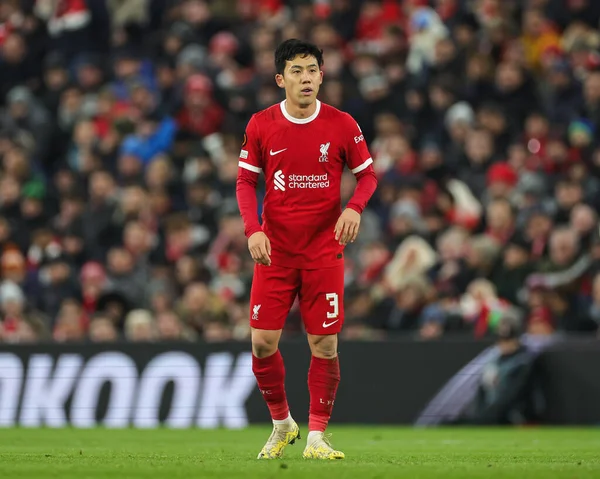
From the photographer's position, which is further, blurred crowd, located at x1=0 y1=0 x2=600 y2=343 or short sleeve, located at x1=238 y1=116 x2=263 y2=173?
blurred crowd, located at x1=0 y1=0 x2=600 y2=343

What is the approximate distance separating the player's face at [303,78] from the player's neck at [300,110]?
0.06 meters

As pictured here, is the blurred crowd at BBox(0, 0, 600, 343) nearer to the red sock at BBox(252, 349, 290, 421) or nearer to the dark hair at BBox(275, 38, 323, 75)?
the red sock at BBox(252, 349, 290, 421)

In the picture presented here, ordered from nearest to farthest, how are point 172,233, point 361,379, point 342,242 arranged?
point 342,242, point 361,379, point 172,233

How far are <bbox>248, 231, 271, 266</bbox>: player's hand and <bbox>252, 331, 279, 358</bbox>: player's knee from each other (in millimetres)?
494

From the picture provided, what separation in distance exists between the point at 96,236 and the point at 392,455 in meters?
9.83

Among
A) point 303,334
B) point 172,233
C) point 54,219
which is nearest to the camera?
point 303,334

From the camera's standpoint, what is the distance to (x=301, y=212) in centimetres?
852

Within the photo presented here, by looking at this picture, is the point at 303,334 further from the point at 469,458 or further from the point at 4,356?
the point at 469,458

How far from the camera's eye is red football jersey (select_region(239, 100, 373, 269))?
28.0 feet

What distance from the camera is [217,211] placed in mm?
18031

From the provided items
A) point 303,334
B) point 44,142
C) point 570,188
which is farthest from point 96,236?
Answer: point 570,188

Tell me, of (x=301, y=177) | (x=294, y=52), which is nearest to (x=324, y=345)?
(x=301, y=177)

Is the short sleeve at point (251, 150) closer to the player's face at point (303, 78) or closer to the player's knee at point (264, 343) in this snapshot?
the player's face at point (303, 78)

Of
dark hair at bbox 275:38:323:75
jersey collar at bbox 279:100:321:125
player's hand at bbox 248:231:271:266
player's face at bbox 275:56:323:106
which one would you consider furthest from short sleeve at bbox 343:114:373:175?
player's hand at bbox 248:231:271:266
